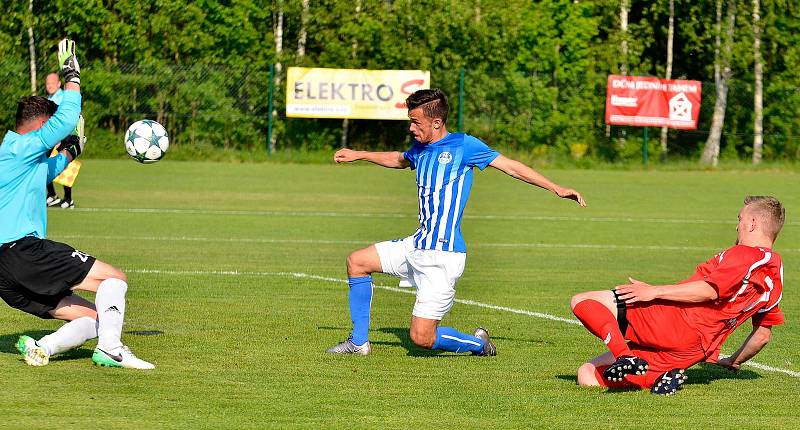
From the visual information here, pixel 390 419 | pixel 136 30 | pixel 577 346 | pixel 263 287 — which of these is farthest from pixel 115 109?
pixel 390 419

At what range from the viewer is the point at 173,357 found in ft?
31.3

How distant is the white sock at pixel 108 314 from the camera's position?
29.5ft

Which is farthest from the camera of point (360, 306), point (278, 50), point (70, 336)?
point (278, 50)

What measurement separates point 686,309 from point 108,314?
377cm

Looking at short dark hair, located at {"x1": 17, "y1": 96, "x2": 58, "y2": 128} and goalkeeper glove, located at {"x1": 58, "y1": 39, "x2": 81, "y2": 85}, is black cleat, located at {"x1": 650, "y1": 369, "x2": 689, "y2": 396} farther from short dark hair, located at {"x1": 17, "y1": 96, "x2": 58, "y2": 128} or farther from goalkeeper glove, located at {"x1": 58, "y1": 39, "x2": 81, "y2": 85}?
short dark hair, located at {"x1": 17, "y1": 96, "x2": 58, "y2": 128}

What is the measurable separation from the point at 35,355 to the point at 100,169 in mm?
26186

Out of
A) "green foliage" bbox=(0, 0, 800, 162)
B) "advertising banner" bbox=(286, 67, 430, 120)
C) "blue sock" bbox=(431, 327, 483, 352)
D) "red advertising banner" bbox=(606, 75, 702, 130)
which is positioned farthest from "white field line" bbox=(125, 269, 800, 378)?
"red advertising banner" bbox=(606, 75, 702, 130)

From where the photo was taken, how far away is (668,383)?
8461mm

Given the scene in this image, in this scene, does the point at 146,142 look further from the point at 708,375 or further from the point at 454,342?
the point at 708,375

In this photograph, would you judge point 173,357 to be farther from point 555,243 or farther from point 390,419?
point 555,243

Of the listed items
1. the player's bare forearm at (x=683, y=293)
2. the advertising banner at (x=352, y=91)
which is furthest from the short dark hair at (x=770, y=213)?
the advertising banner at (x=352, y=91)

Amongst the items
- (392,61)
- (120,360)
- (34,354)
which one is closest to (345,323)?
(120,360)

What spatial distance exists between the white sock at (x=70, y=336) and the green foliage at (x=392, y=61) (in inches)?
1214

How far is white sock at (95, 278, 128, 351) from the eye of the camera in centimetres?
898
